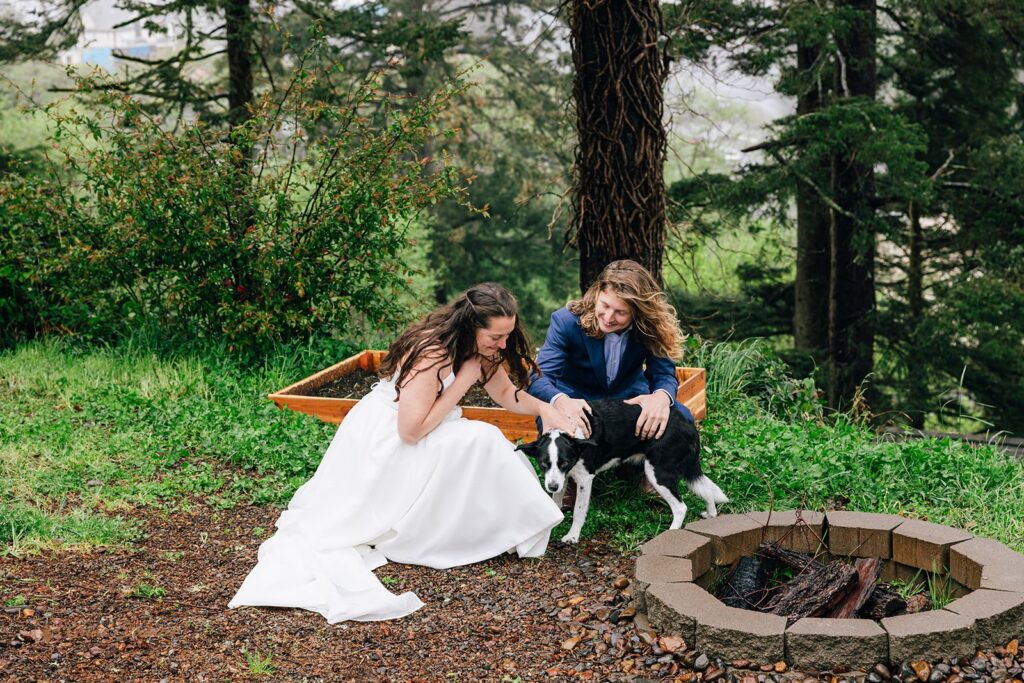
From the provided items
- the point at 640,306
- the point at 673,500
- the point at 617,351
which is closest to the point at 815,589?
the point at 673,500

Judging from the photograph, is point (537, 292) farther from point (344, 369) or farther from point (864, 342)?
point (344, 369)

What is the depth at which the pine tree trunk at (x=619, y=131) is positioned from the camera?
21.1 ft

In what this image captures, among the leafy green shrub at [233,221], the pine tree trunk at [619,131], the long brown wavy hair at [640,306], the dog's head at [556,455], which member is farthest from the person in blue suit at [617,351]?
the leafy green shrub at [233,221]

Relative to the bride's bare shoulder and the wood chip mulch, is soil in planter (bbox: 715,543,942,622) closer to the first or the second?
the wood chip mulch

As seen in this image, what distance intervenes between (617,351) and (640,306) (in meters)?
0.40

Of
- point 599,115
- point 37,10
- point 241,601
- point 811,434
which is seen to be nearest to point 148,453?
point 241,601

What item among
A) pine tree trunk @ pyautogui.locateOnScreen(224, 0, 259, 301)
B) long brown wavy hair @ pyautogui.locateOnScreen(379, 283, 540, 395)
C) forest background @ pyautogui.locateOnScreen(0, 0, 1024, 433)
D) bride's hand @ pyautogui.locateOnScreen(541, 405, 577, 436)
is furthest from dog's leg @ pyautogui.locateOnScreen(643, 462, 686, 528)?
pine tree trunk @ pyautogui.locateOnScreen(224, 0, 259, 301)

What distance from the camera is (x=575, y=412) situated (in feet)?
15.9

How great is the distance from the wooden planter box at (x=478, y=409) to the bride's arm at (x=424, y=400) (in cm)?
173

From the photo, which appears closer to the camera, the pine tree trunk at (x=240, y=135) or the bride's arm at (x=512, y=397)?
the bride's arm at (x=512, y=397)

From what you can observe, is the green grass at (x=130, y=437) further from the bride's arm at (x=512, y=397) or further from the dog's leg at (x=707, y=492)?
the dog's leg at (x=707, y=492)

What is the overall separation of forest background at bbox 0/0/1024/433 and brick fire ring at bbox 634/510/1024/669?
9.03ft

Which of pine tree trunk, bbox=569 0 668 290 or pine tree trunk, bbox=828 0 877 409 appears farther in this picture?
pine tree trunk, bbox=828 0 877 409

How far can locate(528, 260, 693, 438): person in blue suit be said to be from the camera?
195 inches
